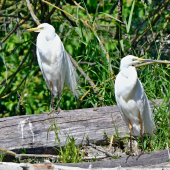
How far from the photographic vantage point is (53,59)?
12.7 feet

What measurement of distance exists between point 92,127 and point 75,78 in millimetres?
1084

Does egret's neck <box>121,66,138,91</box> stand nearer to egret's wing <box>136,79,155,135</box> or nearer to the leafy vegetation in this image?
egret's wing <box>136,79,155,135</box>

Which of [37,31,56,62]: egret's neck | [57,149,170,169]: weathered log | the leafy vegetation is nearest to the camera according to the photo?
[57,149,170,169]: weathered log

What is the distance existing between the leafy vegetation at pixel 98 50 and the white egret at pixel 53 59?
0.51ft

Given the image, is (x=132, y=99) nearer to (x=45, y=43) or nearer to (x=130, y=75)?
(x=130, y=75)

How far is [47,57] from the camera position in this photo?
383cm

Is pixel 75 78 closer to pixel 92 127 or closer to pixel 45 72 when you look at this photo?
pixel 45 72

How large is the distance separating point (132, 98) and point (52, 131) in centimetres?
86

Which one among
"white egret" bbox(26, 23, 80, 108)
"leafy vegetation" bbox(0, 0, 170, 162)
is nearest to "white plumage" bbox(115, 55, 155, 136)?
"leafy vegetation" bbox(0, 0, 170, 162)

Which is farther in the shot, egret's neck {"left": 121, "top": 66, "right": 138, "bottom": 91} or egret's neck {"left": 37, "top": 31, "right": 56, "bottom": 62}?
egret's neck {"left": 37, "top": 31, "right": 56, "bottom": 62}

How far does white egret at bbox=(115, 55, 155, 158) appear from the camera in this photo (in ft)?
9.22

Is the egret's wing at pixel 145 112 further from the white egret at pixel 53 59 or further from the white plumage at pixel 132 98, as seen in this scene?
the white egret at pixel 53 59

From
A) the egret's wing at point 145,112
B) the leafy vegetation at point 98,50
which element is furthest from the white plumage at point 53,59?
the egret's wing at point 145,112

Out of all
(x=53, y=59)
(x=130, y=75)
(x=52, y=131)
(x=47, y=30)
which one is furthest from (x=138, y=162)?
(x=47, y=30)
